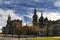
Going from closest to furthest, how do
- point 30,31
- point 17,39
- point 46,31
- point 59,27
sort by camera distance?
point 17,39 < point 30,31 < point 46,31 < point 59,27

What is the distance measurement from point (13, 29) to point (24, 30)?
134 cm

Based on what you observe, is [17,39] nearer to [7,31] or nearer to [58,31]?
[7,31]

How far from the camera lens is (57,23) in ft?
81.4

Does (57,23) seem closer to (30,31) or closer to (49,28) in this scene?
(49,28)

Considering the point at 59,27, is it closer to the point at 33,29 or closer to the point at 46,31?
the point at 46,31

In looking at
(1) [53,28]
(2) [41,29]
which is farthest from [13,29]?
(1) [53,28]

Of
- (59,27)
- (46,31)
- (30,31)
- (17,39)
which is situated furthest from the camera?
(59,27)

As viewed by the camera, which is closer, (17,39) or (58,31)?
(17,39)

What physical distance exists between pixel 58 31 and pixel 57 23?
2.04 meters

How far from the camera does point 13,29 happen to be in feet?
68.1

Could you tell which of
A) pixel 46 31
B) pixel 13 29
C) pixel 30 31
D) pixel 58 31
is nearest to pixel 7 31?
pixel 13 29

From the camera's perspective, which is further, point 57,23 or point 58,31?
point 57,23

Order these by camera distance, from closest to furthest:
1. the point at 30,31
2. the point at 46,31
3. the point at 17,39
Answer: the point at 17,39, the point at 30,31, the point at 46,31

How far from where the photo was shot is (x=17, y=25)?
22781mm
